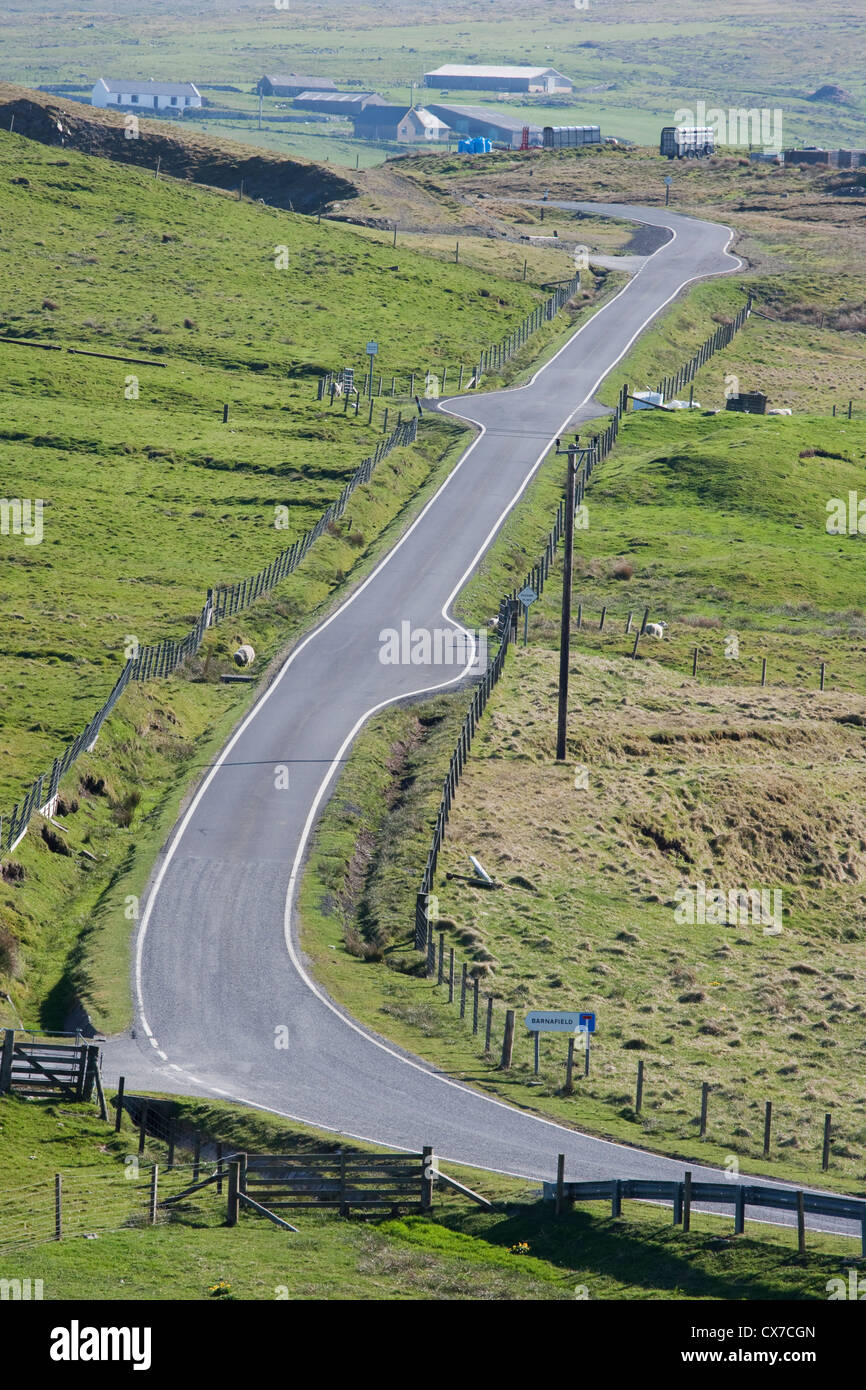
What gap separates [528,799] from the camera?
163 feet

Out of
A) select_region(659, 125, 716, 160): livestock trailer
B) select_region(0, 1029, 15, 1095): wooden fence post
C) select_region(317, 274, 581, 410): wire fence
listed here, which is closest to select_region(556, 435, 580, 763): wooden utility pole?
select_region(0, 1029, 15, 1095): wooden fence post

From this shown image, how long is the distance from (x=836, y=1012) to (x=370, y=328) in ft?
254

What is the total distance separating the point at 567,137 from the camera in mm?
194500

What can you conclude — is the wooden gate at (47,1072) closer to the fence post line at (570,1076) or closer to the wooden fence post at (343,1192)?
the wooden fence post at (343,1192)

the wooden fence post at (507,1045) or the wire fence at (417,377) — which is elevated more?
the wire fence at (417,377)

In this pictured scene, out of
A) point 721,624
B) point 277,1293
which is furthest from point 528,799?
point 277,1293

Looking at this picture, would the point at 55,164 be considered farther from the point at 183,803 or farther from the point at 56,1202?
the point at 56,1202

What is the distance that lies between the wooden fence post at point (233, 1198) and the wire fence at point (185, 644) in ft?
57.6

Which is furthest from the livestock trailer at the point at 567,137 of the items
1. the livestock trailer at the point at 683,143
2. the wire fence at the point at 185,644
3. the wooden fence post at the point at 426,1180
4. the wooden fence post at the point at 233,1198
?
the wooden fence post at the point at 233,1198

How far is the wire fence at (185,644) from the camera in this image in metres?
43.6

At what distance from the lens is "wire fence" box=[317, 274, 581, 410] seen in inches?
3767

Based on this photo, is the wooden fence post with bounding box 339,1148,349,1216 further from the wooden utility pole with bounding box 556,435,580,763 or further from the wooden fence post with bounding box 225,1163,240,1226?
the wooden utility pole with bounding box 556,435,580,763

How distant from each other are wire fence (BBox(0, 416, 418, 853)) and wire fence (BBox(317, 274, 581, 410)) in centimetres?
685

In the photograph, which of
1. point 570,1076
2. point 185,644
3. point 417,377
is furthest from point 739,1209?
point 417,377
